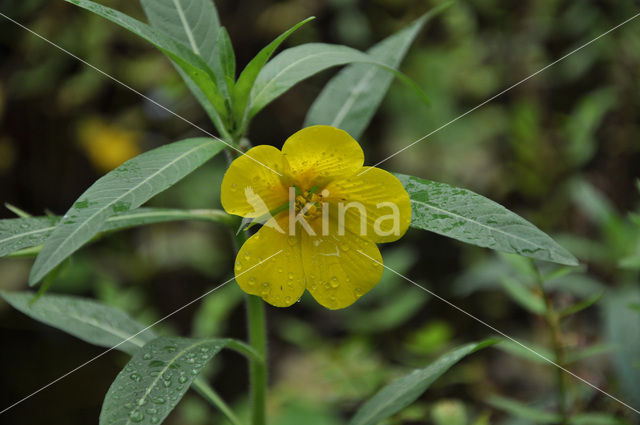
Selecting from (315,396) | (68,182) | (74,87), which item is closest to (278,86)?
(315,396)

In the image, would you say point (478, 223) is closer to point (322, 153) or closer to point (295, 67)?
point (322, 153)

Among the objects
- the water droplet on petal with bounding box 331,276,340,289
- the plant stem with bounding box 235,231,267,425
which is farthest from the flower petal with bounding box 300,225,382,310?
the plant stem with bounding box 235,231,267,425

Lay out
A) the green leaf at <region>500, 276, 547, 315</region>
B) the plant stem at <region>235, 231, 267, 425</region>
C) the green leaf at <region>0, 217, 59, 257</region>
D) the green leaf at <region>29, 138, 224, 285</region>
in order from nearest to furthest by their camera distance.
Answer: the green leaf at <region>29, 138, 224, 285</region>, the green leaf at <region>0, 217, 59, 257</region>, the plant stem at <region>235, 231, 267, 425</region>, the green leaf at <region>500, 276, 547, 315</region>

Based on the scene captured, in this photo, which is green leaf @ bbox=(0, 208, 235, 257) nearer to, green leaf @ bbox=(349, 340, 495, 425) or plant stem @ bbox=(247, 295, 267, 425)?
plant stem @ bbox=(247, 295, 267, 425)

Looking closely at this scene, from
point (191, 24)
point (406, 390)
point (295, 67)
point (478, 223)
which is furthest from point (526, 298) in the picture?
point (191, 24)

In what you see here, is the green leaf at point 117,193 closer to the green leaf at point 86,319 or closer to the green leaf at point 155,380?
the green leaf at point 155,380

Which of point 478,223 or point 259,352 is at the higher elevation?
point 478,223

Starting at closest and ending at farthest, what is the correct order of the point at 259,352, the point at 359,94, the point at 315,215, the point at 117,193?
the point at 117,193, the point at 315,215, the point at 259,352, the point at 359,94

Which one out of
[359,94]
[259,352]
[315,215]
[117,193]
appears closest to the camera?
[117,193]
